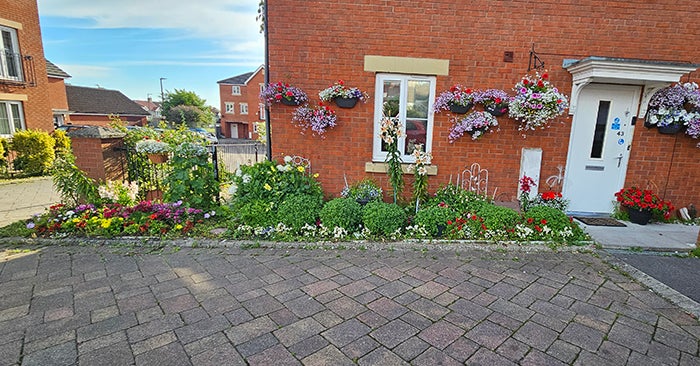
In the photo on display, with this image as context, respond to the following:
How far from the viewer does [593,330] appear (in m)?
2.71

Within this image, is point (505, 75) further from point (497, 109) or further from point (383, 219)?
point (383, 219)

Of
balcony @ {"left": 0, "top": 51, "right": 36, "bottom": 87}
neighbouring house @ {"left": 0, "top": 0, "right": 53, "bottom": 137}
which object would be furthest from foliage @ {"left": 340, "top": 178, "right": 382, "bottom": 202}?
balcony @ {"left": 0, "top": 51, "right": 36, "bottom": 87}

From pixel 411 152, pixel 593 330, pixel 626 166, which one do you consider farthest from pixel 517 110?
pixel 593 330

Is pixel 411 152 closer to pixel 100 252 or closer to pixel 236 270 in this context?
pixel 236 270

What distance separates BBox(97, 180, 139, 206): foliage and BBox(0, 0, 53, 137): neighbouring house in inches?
432

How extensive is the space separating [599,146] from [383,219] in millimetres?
4168

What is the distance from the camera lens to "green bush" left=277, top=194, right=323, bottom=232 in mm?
4781

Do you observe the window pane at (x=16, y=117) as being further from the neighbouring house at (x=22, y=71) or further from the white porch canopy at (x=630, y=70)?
the white porch canopy at (x=630, y=70)

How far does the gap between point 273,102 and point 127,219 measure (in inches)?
110

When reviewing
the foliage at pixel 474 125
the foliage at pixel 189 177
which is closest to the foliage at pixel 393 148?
the foliage at pixel 474 125

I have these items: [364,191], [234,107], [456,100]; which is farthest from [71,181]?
[234,107]

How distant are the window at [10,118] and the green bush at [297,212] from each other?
13818 mm

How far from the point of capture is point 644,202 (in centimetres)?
537

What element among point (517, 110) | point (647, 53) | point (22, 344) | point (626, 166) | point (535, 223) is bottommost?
point (22, 344)
